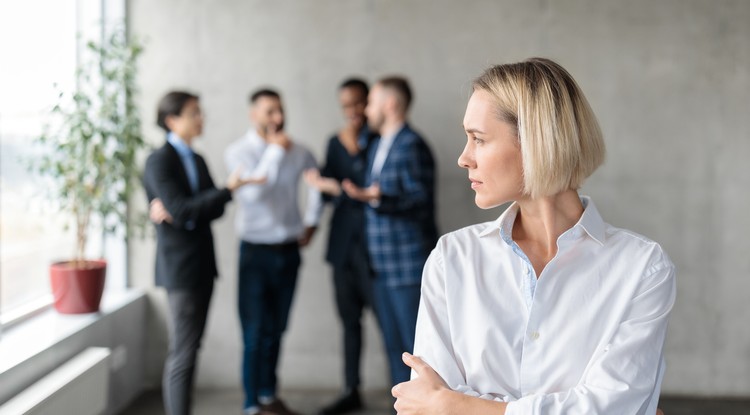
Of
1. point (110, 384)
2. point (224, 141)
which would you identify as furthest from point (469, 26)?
point (110, 384)

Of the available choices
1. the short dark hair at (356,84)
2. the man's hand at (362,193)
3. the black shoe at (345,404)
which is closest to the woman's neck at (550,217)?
the man's hand at (362,193)

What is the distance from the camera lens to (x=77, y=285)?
373 centimetres

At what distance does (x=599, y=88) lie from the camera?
4543mm

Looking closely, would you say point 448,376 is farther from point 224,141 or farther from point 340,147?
point 224,141

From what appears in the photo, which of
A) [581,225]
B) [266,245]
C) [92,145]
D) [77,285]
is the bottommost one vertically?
[77,285]

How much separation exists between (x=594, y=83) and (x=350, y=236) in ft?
6.01

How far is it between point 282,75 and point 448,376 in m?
3.34

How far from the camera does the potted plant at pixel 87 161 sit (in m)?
3.64

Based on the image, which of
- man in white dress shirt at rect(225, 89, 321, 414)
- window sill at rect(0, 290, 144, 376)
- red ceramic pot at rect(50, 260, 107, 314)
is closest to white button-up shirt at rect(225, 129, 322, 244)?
man in white dress shirt at rect(225, 89, 321, 414)

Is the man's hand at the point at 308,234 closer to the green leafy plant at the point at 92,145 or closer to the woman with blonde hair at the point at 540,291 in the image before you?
the green leafy plant at the point at 92,145

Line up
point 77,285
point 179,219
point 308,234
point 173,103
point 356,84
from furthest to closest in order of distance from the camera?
point 308,234, point 356,84, point 77,285, point 173,103, point 179,219

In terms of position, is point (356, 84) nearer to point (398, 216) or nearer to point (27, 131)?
point (398, 216)

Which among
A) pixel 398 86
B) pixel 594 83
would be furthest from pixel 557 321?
pixel 594 83

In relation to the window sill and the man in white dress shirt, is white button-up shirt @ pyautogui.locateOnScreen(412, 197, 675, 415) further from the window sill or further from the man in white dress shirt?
the man in white dress shirt
